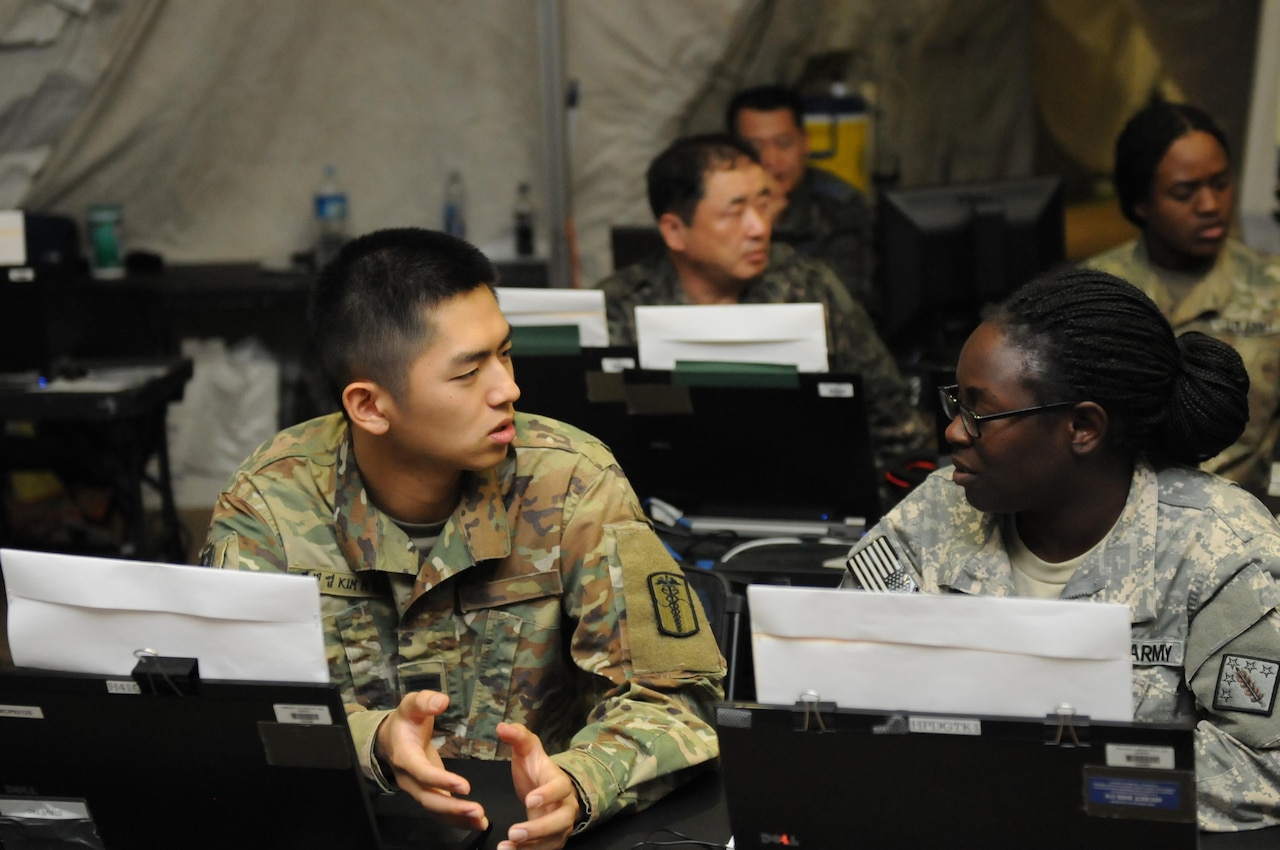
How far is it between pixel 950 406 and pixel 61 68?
11.5ft

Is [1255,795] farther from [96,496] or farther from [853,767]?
[96,496]

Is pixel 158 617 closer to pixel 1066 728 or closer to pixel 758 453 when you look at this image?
pixel 1066 728

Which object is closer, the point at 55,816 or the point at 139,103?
the point at 55,816

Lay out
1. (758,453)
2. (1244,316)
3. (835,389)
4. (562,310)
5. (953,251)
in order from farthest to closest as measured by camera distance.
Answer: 1. (953,251)
2. (1244,316)
3. (562,310)
4. (758,453)
5. (835,389)

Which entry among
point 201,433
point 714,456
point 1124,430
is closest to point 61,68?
point 201,433

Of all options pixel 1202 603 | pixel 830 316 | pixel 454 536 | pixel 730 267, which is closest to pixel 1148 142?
pixel 830 316

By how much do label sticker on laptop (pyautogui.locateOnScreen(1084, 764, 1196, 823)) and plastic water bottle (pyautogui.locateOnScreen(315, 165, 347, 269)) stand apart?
3.94 m

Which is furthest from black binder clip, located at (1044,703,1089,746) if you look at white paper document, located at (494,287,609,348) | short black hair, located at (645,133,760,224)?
short black hair, located at (645,133,760,224)

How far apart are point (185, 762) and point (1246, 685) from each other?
1.10 meters

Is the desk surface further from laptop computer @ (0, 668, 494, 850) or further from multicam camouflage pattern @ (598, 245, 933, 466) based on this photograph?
laptop computer @ (0, 668, 494, 850)

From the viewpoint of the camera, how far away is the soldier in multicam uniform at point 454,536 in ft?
5.71

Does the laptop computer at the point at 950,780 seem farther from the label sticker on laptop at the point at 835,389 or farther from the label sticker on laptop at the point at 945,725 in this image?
the label sticker on laptop at the point at 835,389

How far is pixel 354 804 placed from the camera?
4.43 ft

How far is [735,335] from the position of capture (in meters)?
2.45
